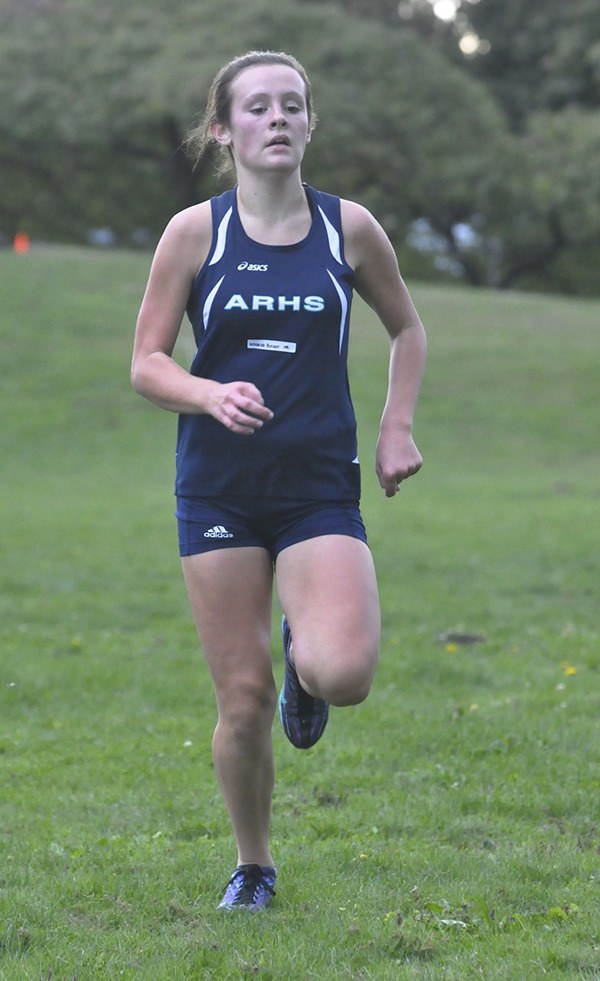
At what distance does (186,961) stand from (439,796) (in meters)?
2.23

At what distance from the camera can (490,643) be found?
32.5 ft

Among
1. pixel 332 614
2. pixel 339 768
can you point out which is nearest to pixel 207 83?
pixel 339 768

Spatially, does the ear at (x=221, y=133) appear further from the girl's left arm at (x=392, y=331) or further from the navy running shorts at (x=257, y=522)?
the navy running shorts at (x=257, y=522)

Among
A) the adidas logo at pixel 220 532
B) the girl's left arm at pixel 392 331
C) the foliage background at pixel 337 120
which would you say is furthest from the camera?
the foliage background at pixel 337 120

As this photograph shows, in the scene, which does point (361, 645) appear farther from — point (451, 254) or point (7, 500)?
point (451, 254)

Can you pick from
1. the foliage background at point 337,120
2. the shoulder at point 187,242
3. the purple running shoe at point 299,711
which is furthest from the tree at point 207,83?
the purple running shoe at point 299,711

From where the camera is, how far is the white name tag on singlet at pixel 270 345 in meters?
4.43

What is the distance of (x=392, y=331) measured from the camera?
16.2 feet

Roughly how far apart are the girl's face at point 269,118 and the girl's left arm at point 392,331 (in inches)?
11.4

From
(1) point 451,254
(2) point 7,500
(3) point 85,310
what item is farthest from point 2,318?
(1) point 451,254

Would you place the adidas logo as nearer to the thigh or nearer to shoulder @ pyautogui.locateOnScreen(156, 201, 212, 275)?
the thigh

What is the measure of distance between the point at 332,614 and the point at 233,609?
0.37 m

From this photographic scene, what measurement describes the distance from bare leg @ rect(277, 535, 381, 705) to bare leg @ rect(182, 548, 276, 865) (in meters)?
0.12

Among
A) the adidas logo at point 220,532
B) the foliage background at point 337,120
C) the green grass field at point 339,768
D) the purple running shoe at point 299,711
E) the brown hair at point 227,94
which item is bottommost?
the green grass field at point 339,768
